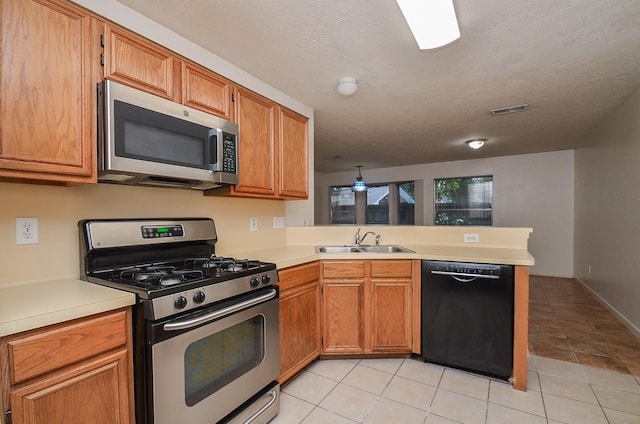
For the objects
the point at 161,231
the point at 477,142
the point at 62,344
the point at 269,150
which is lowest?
the point at 62,344

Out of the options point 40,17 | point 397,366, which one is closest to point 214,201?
point 40,17

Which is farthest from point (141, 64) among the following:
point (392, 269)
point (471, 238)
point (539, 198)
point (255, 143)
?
point (539, 198)

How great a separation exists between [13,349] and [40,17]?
1.27 meters

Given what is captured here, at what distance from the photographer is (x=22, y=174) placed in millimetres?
1197

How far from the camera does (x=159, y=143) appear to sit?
161 cm

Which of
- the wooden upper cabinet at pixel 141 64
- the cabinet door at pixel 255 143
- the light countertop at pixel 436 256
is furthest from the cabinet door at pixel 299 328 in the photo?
the wooden upper cabinet at pixel 141 64

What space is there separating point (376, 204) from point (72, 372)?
6935 mm

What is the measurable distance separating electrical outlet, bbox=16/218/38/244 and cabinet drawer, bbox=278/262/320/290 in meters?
1.24

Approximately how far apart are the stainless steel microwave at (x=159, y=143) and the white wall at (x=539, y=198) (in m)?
5.62

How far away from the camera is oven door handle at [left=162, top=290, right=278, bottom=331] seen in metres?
1.26

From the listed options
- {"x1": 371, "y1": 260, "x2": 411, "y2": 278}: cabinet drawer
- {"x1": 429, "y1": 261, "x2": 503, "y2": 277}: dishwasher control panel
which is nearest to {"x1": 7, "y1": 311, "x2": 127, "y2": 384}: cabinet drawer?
{"x1": 371, "y1": 260, "x2": 411, "y2": 278}: cabinet drawer

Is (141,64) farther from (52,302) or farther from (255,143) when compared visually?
(52,302)

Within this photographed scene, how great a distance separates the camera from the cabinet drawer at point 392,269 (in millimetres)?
2398

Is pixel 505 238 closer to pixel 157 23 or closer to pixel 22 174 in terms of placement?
pixel 157 23
